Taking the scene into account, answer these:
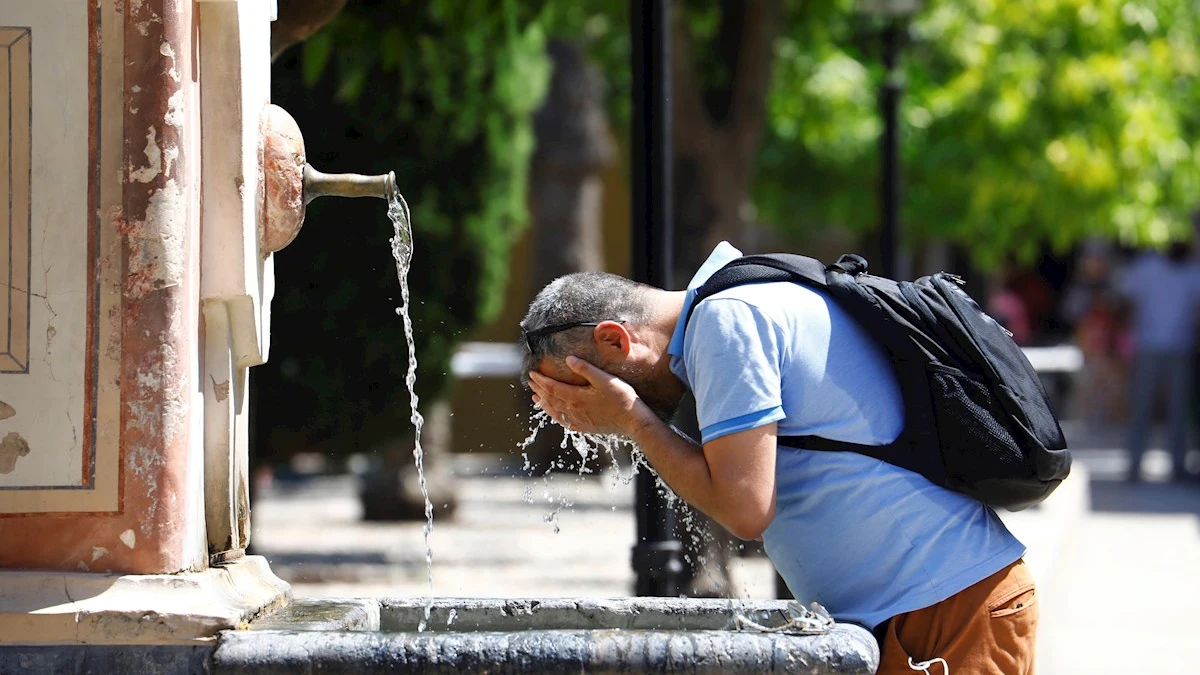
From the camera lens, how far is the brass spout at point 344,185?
128 inches

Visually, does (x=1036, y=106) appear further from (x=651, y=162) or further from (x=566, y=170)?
(x=651, y=162)

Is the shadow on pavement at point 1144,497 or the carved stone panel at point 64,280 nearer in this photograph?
the carved stone panel at point 64,280

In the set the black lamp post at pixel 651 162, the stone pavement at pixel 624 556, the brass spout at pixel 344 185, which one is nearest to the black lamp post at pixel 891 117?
the stone pavement at pixel 624 556

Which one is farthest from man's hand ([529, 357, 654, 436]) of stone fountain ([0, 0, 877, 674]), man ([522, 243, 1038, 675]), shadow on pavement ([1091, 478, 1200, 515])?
shadow on pavement ([1091, 478, 1200, 515])

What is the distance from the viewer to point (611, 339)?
2.89 m

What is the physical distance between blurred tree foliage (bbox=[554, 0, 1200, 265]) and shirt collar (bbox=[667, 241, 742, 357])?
7.07 meters

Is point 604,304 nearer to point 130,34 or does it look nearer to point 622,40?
point 130,34

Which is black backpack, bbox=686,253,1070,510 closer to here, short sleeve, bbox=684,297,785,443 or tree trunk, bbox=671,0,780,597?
short sleeve, bbox=684,297,785,443

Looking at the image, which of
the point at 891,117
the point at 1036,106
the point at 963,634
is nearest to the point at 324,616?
the point at 963,634

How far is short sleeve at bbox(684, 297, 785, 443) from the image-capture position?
2674 mm

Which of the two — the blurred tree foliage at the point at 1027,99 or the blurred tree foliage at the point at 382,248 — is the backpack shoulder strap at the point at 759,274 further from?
the blurred tree foliage at the point at 1027,99

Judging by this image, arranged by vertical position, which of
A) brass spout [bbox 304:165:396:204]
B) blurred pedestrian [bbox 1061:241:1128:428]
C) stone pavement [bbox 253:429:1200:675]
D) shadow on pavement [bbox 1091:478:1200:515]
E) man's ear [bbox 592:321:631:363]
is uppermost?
brass spout [bbox 304:165:396:204]

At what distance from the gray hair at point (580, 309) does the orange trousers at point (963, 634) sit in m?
0.70

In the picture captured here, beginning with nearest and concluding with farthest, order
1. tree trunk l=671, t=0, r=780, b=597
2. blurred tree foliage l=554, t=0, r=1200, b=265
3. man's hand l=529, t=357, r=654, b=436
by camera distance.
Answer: man's hand l=529, t=357, r=654, b=436
tree trunk l=671, t=0, r=780, b=597
blurred tree foliage l=554, t=0, r=1200, b=265
